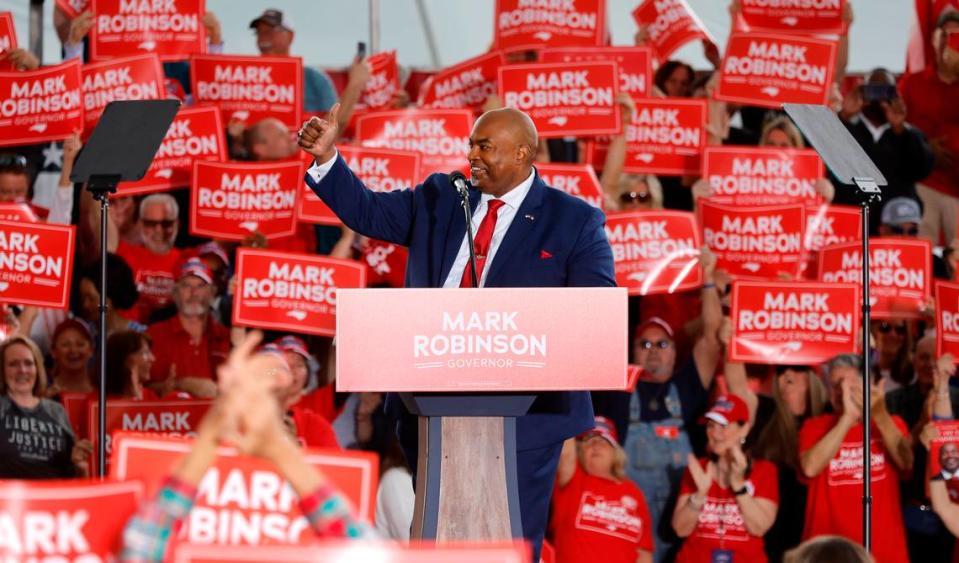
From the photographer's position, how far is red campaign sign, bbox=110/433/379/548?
92.9 inches

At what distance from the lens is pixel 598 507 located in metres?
5.72

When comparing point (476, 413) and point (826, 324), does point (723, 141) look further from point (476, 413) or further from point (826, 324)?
point (476, 413)

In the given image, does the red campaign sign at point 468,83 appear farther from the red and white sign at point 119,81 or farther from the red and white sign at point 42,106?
the red and white sign at point 42,106

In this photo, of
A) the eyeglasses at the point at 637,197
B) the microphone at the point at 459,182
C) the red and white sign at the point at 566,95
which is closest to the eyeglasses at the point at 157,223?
the red and white sign at the point at 566,95

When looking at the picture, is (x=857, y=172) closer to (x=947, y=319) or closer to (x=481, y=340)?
(x=947, y=319)

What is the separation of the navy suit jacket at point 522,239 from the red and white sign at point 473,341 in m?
0.42

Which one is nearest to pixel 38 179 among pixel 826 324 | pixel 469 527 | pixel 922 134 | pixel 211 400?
pixel 211 400

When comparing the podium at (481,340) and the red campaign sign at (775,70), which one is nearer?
the podium at (481,340)

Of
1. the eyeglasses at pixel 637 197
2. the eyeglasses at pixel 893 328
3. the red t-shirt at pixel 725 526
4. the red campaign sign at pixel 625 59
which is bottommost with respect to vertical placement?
the red t-shirt at pixel 725 526

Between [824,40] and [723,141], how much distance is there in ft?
2.44

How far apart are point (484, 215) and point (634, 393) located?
283 cm

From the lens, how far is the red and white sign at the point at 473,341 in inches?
109

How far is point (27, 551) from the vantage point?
195 cm

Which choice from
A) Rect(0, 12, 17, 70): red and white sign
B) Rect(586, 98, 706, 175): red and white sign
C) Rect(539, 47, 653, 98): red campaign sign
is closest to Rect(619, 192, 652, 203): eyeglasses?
Rect(586, 98, 706, 175): red and white sign
